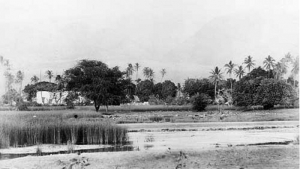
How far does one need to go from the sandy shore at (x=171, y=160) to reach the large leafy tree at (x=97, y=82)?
53.2m

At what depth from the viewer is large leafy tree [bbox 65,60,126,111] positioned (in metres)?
73.9

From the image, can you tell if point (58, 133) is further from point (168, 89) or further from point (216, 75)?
point (168, 89)

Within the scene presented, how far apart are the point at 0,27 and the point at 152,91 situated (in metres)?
125

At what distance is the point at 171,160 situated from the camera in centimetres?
1858

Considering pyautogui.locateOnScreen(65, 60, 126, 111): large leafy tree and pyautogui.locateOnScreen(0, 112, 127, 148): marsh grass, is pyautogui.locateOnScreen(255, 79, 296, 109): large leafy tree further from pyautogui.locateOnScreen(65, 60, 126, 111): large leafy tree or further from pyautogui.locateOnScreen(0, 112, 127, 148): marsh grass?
pyautogui.locateOnScreen(0, 112, 127, 148): marsh grass

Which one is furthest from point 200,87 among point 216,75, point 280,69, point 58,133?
point 58,133

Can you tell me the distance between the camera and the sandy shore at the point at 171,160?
17484mm

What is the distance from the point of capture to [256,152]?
814 inches

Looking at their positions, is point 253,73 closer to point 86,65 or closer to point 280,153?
point 86,65

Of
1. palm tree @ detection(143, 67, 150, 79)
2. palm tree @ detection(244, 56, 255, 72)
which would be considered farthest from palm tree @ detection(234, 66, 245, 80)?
palm tree @ detection(143, 67, 150, 79)

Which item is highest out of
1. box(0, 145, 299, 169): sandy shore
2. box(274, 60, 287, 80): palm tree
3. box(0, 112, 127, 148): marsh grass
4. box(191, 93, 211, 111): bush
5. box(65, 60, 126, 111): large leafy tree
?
box(274, 60, 287, 80): palm tree

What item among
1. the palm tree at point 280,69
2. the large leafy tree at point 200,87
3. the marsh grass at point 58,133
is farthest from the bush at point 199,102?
the marsh grass at point 58,133

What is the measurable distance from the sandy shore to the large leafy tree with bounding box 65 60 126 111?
175 feet

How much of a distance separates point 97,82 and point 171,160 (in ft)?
188
